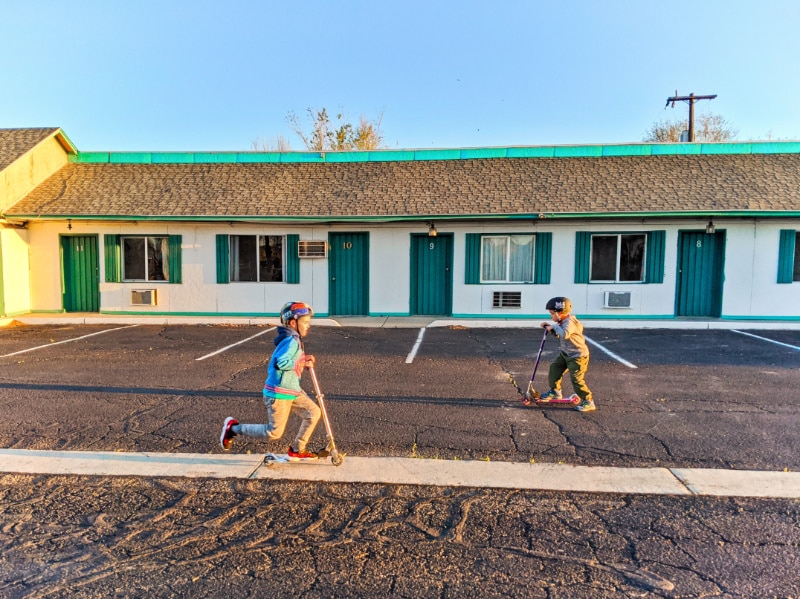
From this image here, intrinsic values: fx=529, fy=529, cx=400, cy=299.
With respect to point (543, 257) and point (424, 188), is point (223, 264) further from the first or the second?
point (543, 257)

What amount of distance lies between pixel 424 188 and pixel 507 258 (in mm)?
3174

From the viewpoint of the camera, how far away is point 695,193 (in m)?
14.3

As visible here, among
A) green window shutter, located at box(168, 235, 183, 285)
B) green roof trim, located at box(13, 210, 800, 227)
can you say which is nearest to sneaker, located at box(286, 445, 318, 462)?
green roof trim, located at box(13, 210, 800, 227)

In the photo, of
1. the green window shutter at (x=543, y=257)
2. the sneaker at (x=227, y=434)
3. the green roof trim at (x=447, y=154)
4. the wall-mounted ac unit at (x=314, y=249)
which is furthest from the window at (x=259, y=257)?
the sneaker at (x=227, y=434)

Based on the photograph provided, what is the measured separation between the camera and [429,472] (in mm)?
4652

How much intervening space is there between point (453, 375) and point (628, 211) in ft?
26.5

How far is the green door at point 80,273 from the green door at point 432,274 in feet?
30.3

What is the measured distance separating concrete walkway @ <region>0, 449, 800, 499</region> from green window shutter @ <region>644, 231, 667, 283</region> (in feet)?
34.4

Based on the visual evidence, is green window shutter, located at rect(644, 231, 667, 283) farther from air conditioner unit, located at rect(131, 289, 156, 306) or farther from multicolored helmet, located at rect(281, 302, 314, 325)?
air conditioner unit, located at rect(131, 289, 156, 306)

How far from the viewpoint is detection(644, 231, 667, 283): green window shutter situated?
46.7 feet

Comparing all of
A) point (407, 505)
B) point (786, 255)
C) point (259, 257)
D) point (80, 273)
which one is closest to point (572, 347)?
point (407, 505)

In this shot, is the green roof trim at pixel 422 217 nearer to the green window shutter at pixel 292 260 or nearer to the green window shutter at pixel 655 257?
the green window shutter at pixel 292 260

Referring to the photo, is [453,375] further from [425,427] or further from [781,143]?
[781,143]

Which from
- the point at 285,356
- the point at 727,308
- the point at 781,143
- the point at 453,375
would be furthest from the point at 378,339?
the point at 781,143
